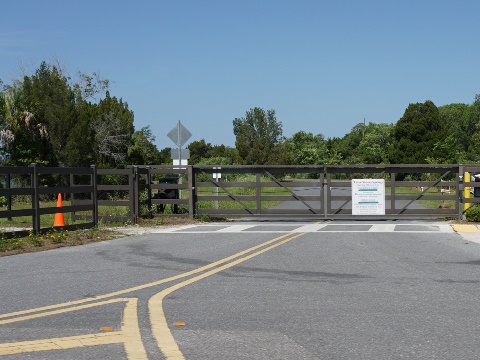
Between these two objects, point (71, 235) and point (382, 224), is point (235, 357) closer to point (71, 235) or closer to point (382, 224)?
point (71, 235)

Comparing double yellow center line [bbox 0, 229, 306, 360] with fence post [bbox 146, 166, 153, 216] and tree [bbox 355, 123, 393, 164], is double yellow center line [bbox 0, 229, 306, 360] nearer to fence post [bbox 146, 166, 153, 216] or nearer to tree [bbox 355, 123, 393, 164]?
fence post [bbox 146, 166, 153, 216]

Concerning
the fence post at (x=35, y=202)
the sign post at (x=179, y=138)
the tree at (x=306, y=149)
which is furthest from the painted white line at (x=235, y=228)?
the tree at (x=306, y=149)

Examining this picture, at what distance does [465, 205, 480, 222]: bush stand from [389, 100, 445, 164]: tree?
45.6m

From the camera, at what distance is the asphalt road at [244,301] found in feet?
19.2

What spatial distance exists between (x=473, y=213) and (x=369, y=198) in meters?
3.17

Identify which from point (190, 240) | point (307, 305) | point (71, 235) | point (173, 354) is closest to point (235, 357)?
point (173, 354)

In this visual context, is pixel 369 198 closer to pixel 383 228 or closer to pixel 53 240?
pixel 383 228

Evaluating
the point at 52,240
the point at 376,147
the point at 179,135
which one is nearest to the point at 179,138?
the point at 179,135

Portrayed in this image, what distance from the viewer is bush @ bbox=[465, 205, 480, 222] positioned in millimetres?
20095

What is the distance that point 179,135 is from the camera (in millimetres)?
22703

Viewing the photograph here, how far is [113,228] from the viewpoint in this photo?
18844 millimetres

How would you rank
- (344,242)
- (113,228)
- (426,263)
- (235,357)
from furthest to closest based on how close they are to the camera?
(113,228) → (344,242) → (426,263) → (235,357)

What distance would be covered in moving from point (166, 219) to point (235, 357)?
1574cm

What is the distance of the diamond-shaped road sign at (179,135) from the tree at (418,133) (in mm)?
46265
